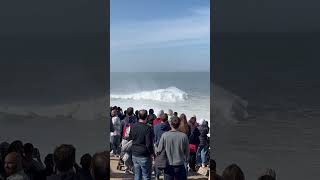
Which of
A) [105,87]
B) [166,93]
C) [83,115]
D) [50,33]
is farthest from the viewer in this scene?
[166,93]

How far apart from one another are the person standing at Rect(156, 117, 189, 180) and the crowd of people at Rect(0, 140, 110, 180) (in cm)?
115

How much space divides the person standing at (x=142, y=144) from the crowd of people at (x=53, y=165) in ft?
4.05

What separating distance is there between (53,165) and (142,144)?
150cm

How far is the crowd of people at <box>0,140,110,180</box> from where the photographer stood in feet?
9.57

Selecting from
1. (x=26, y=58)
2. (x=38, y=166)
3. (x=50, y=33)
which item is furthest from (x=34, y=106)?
(x=38, y=166)

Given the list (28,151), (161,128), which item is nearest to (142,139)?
(161,128)

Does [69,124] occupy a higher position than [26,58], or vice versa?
[26,58]

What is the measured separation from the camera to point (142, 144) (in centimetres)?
469

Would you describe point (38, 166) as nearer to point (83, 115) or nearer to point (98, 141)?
point (98, 141)

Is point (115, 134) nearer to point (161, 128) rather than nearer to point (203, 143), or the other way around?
point (203, 143)

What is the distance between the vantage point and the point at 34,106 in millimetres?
6156

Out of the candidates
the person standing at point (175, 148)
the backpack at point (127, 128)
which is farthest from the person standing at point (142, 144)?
the backpack at point (127, 128)

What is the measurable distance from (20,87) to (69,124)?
30.0 inches

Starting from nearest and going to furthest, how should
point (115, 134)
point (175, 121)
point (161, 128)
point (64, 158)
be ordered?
point (64, 158)
point (175, 121)
point (161, 128)
point (115, 134)
